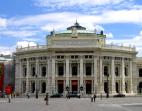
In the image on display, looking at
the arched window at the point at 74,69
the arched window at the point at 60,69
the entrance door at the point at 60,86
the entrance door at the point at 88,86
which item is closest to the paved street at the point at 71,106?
the entrance door at the point at 88,86

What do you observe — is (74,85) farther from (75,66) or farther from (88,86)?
(75,66)

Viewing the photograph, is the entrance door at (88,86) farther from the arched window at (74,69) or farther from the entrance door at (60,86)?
the entrance door at (60,86)

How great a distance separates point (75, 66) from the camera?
123000 mm

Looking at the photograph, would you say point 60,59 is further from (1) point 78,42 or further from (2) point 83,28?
(2) point 83,28

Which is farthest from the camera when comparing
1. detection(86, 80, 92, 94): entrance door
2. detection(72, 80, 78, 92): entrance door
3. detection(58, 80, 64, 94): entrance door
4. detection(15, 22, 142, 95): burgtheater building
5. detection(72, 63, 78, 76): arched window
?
detection(72, 63, 78, 76): arched window

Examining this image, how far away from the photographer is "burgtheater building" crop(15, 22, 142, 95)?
399 feet

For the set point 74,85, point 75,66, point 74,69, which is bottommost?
point 74,85

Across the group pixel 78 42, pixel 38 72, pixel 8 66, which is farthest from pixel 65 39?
pixel 8 66

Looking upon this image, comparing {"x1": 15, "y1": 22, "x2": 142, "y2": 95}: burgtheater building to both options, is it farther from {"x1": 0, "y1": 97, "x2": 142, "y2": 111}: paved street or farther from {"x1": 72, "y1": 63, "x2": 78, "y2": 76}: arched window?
{"x1": 0, "y1": 97, "x2": 142, "y2": 111}: paved street

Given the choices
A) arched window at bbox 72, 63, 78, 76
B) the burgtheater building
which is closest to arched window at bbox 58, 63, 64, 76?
the burgtheater building

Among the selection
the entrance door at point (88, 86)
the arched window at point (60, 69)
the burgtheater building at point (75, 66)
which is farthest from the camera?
the arched window at point (60, 69)

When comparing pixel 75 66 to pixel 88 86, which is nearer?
pixel 88 86

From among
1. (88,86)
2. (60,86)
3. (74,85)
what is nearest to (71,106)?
(74,85)

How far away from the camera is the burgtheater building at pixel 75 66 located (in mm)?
121562
